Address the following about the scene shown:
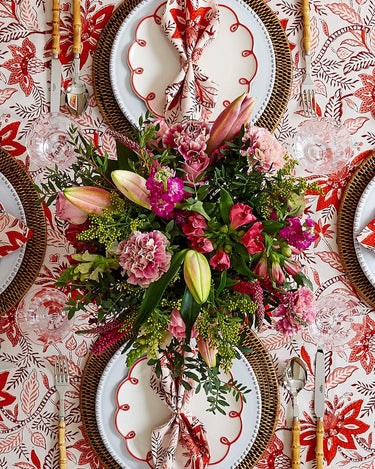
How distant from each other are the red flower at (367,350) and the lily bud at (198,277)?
2.38 feet

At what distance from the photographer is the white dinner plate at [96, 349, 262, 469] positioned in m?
1.34

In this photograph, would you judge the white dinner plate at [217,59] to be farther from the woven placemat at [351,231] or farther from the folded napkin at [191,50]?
the woven placemat at [351,231]

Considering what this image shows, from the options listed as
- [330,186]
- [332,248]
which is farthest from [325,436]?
[330,186]

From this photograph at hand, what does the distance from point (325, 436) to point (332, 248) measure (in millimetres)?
476

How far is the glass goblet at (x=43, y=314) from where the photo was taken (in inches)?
51.3

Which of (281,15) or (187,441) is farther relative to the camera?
(281,15)

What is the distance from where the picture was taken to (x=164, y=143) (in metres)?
0.93

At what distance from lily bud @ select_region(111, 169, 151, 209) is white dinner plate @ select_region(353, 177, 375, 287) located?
2.28 ft

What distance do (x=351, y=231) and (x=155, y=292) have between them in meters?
0.71

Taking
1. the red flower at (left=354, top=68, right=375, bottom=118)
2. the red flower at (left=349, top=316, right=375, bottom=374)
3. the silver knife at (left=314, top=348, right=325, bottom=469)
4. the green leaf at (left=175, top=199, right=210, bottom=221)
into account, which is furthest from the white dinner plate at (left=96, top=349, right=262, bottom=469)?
the red flower at (left=354, top=68, right=375, bottom=118)

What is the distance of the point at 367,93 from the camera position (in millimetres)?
1430

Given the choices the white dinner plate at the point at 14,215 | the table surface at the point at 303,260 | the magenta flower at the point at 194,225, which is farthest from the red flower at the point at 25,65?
the magenta flower at the point at 194,225

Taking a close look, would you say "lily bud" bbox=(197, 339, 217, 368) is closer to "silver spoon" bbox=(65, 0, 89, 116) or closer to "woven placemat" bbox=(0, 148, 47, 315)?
"woven placemat" bbox=(0, 148, 47, 315)

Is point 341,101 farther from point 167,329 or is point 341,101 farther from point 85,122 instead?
point 167,329
